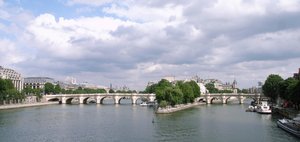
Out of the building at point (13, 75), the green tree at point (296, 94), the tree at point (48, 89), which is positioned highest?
the building at point (13, 75)

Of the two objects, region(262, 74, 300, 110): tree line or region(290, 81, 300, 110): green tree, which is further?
region(262, 74, 300, 110): tree line

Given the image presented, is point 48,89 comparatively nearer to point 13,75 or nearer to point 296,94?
point 13,75

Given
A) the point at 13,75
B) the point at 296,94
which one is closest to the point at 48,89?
the point at 13,75

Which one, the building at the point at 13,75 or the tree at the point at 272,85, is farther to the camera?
the building at the point at 13,75

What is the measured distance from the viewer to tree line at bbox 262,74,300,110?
64938mm

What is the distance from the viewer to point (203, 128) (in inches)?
2037

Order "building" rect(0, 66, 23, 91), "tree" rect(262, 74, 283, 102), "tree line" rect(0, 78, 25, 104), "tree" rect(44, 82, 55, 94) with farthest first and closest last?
"tree" rect(44, 82, 55, 94)
"building" rect(0, 66, 23, 91)
"tree" rect(262, 74, 283, 102)
"tree line" rect(0, 78, 25, 104)

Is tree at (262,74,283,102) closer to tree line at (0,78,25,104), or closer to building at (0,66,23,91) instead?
tree line at (0,78,25,104)

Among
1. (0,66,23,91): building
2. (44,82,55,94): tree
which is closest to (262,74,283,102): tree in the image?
(44,82,55,94): tree

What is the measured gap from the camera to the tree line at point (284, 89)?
2557 inches

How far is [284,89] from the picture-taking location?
80.9 meters

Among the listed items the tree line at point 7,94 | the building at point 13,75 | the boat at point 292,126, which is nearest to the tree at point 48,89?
the building at point 13,75

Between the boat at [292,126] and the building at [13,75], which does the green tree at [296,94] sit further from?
the building at [13,75]

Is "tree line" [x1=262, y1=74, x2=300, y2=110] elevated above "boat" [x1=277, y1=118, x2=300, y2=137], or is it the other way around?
"tree line" [x1=262, y1=74, x2=300, y2=110]
